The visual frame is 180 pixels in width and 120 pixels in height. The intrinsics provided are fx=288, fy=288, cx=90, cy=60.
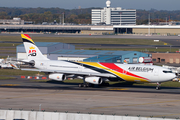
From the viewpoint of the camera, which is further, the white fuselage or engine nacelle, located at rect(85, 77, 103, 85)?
engine nacelle, located at rect(85, 77, 103, 85)

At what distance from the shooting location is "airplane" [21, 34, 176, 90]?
157 ft

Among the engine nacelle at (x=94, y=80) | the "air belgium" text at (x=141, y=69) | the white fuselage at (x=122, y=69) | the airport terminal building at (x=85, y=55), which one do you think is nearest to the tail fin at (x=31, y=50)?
the white fuselage at (x=122, y=69)

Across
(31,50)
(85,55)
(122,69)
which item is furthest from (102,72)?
(85,55)

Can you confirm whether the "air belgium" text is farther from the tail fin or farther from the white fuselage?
the tail fin

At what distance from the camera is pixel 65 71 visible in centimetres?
5159

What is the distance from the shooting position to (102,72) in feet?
167

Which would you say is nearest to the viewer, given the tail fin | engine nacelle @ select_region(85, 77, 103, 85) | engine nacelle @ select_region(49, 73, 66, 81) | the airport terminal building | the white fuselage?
the white fuselage

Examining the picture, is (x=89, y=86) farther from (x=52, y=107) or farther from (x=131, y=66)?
(x=52, y=107)

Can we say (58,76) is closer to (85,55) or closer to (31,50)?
(31,50)

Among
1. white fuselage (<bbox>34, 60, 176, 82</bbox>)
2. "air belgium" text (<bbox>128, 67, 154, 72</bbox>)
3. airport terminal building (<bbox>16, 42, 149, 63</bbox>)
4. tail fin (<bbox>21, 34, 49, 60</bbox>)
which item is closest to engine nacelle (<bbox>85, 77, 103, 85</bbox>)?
white fuselage (<bbox>34, 60, 176, 82</bbox>)

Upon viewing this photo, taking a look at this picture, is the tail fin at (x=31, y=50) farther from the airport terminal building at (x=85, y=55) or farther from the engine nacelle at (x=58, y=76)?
the airport terminal building at (x=85, y=55)

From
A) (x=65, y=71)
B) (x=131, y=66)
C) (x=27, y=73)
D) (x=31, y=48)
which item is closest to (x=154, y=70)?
(x=131, y=66)

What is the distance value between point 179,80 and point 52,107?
33.3m

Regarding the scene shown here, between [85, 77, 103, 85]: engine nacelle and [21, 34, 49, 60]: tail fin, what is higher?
[21, 34, 49, 60]: tail fin
